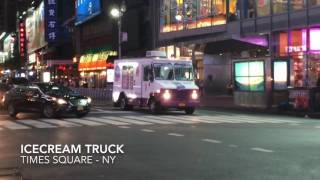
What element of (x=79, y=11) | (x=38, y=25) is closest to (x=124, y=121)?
(x=79, y=11)

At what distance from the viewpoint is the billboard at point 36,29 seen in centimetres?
11300

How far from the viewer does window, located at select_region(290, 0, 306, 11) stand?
35906 millimetres

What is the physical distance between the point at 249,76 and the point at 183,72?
546 cm

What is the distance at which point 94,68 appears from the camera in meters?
74.1

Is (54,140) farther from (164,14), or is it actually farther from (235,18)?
(164,14)

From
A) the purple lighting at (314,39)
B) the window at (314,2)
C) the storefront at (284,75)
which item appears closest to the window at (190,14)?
the storefront at (284,75)

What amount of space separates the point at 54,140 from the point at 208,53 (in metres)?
33.0

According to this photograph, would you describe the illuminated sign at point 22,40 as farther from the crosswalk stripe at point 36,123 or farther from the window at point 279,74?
the crosswalk stripe at point 36,123

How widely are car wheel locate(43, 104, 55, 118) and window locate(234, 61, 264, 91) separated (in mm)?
11958

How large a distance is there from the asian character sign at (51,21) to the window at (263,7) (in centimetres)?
6412

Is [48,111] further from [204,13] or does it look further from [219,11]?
[204,13]

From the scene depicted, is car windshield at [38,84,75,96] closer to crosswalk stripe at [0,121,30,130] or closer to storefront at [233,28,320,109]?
crosswalk stripe at [0,121,30,130]

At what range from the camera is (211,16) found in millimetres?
46062

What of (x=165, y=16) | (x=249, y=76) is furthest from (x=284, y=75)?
(x=165, y=16)
